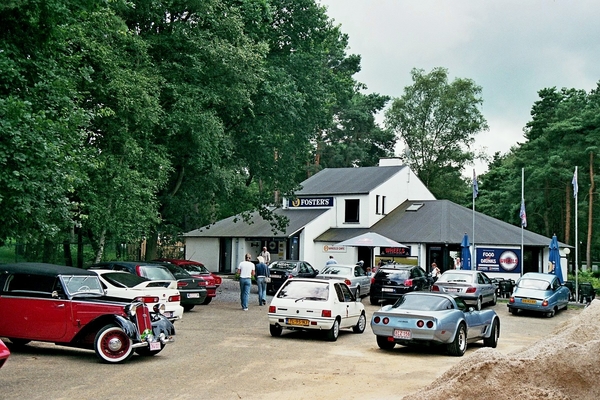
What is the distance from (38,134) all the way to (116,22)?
863 cm

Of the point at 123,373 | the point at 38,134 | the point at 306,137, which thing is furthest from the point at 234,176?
the point at 123,373

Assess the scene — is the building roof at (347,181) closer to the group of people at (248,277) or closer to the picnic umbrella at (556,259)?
the picnic umbrella at (556,259)

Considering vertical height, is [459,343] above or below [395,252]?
below

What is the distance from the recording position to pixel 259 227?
47438 millimetres

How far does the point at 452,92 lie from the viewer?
65.8m

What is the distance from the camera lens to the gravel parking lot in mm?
10062

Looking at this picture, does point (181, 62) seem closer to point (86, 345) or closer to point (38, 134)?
point (38, 134)

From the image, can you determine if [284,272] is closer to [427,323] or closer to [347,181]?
[427,323]

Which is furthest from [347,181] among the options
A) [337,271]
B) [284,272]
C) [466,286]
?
[466,286]

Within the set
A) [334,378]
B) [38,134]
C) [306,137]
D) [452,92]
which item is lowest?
[334,378]

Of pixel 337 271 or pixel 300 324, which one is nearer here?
pixel 300 324

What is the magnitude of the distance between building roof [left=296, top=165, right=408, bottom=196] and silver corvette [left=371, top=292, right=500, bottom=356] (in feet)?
100.0

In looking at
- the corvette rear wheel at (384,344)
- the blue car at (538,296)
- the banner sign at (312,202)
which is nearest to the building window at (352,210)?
the banner sign at (312,202)

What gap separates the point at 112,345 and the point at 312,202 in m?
36.7
